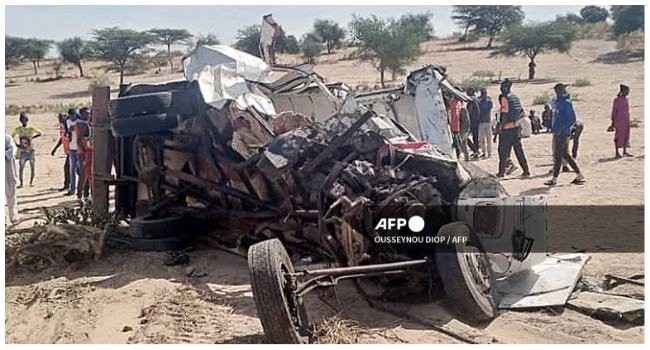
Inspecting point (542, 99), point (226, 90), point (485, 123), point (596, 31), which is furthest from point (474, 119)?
point (596, 31)

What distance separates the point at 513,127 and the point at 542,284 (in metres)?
6.18

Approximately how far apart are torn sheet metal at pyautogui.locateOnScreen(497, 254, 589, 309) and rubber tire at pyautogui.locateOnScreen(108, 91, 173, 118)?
3.72m

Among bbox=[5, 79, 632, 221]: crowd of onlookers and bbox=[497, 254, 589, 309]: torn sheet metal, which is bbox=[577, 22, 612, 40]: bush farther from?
bbox=[497, 254, 589, 309]: torn sheet metal

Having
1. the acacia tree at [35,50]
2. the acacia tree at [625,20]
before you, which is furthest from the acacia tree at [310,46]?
the acacia tree at [35,50]

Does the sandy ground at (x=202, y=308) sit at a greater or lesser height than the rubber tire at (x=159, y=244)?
lesser

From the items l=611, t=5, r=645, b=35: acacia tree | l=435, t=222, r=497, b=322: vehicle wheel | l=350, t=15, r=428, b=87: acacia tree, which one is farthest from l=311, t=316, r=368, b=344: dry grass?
l=611, t=5, r=645, b=35: acacia tree

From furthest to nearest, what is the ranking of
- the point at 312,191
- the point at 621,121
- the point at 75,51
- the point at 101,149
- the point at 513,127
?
the point at 75,51
the point at 621,121
the point at 513,127
the point at 101,149
the point at 312,191

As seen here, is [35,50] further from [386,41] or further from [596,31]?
[596,31]

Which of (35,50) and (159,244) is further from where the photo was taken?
(35,50)

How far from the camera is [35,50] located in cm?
5516

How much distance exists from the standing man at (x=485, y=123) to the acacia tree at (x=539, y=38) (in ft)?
87.2

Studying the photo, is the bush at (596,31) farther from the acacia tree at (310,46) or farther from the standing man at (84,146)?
the standing man at (84,146)

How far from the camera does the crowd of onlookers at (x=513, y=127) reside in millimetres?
10898

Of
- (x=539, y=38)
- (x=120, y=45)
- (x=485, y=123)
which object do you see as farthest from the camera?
(x=120, y=45)
